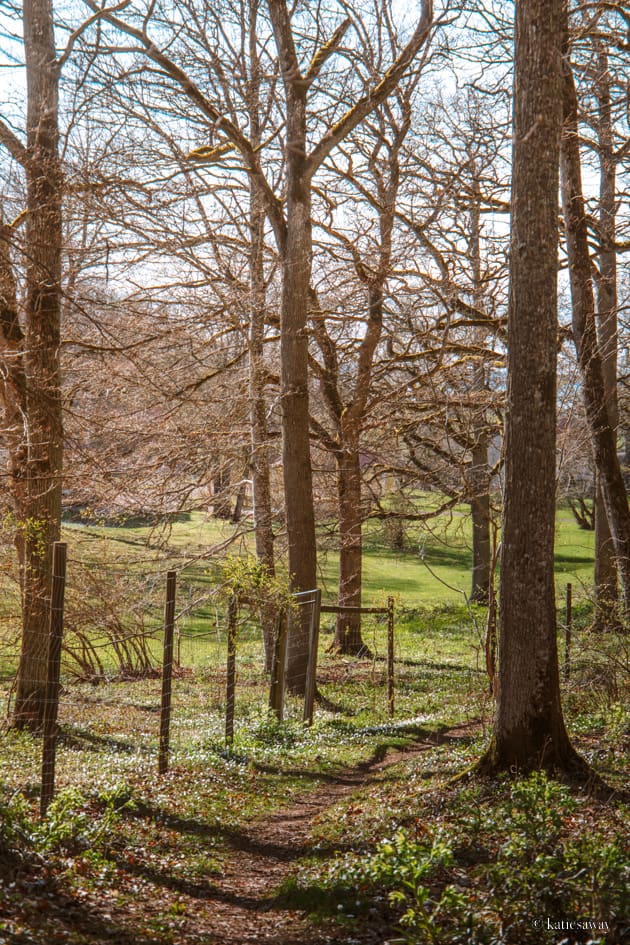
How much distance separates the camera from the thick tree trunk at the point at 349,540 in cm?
1853

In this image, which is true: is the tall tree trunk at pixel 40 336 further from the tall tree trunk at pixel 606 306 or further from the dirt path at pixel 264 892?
the tall tree trunk at pixel 606 306

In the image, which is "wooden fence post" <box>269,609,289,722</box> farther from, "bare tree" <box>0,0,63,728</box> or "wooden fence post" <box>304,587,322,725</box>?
"bare tree" <box>0,0,63,728</box>

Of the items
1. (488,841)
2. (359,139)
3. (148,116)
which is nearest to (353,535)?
(359,139)

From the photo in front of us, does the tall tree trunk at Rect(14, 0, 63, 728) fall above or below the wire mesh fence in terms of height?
above

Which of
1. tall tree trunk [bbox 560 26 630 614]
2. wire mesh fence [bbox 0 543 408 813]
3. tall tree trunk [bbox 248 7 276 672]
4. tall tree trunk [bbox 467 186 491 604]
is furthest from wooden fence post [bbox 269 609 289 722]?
tall tree trunk [bbox 560 26 630 614]

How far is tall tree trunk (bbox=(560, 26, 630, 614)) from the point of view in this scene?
1162 centimetres

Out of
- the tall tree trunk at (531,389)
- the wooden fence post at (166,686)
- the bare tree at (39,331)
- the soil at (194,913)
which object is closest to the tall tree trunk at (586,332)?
the tall tree trunk at (531,389)

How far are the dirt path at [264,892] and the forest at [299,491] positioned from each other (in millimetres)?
32

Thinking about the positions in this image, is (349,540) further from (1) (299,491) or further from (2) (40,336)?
(2) (40,336)

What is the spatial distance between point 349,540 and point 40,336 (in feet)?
31.5

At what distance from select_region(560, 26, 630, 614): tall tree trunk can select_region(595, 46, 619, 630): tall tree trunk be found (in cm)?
33

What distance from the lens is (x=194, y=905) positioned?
5133 millimetres

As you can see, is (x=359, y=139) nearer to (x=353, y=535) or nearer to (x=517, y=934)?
(x=353, y=535)

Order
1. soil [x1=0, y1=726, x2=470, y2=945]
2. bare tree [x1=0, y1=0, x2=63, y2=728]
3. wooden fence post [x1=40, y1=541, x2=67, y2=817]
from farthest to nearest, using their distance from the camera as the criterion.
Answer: bare tree [x1=0, y1=0, x2=63, y2=728] < wooden fence post [x1=40, y1=541, x2=67, y2=817] < soil [x1=0, y1=726, x2=470, y2=945]
